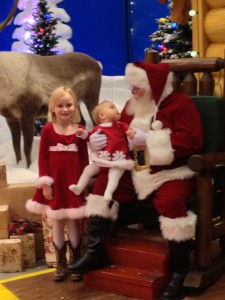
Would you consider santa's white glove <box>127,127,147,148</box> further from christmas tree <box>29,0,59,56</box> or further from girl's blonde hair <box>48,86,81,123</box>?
christmas tree <box>29,0,59,56</box>

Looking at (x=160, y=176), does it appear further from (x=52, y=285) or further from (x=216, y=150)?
(x=52, y=285)

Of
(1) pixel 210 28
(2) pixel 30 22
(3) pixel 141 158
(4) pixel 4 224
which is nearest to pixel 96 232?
(3) pixel 141 158

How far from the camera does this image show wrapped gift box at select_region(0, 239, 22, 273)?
12.4ft

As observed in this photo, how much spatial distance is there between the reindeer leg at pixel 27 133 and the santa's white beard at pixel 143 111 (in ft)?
6.11

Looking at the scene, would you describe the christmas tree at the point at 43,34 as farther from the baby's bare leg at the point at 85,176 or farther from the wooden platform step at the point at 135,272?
the wooden platform step at the point at 135,272

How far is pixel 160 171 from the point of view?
3.20 meters

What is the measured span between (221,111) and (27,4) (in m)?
5.47

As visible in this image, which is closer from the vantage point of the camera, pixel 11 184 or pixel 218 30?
pixel 11 184

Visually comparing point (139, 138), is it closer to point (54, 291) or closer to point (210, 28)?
point (54, 291)

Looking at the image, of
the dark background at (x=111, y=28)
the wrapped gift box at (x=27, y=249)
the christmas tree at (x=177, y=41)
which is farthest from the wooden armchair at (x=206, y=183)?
the dark background at (x=111, y=28)

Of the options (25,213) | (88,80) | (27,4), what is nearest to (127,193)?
(25,213)

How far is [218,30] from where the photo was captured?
204 inches

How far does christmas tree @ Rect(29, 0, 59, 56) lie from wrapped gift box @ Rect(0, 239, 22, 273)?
3348mm

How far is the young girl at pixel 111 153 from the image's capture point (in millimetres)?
3225
